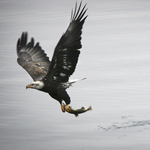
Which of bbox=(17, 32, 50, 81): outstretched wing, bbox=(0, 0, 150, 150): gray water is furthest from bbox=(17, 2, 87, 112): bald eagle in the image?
bbox=(0, 0, 150, 150): gray water

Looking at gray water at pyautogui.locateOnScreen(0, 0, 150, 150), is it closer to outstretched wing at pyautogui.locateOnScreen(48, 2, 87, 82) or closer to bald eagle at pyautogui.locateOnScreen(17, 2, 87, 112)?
bald eagle at pyautogui.locateOnScreen(17, 2, 87, 112)

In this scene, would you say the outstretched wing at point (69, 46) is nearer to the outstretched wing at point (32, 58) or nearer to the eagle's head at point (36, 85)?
the eagle's head at point (36, 85)

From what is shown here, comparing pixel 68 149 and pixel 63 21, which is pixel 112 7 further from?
pixel 68 149

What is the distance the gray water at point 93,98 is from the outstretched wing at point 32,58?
188 centimetres

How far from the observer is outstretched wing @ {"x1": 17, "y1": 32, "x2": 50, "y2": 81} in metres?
11.6

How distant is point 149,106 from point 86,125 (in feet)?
5.86

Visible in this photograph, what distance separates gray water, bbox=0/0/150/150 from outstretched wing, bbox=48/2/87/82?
2706mm

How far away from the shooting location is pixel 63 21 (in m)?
29.7

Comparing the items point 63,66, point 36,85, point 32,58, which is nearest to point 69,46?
point 63,66

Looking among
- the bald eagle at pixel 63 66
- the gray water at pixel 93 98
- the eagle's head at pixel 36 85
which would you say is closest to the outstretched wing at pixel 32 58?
the bald eagle at pixel 63 66

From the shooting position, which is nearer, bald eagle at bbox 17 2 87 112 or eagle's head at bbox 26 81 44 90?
bald eagle at bbox 17 2 87 112

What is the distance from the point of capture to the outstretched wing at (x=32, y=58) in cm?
1158

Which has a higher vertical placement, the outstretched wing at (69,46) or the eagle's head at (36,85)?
the outstretched wing at (69,46)

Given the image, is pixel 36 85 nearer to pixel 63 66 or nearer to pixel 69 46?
pixel 63 66
